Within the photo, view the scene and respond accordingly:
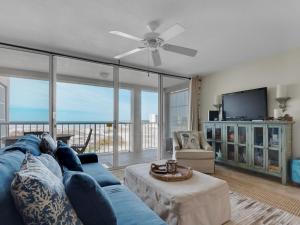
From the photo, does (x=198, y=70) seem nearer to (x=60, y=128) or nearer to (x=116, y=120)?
(x=116, y=120)

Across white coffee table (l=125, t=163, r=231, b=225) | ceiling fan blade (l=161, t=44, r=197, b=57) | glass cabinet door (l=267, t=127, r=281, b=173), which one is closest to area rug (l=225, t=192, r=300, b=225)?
white coffee table (l=125, t=163, r=231, b=225)

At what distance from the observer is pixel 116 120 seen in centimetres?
392

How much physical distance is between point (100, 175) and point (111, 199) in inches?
23.2

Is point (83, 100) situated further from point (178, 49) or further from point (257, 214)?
point (257, 214)

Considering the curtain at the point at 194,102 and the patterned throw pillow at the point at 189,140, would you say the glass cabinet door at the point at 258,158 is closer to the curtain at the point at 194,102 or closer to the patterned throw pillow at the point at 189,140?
the patterned throw pillow at the point at 189,140

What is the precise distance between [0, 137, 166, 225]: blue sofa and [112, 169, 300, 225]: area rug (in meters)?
1.12

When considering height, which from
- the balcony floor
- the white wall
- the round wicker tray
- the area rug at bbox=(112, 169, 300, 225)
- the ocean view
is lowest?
the area rug at bbox=(112, 169, 300, 225)

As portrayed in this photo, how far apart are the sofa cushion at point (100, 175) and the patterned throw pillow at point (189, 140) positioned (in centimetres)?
202

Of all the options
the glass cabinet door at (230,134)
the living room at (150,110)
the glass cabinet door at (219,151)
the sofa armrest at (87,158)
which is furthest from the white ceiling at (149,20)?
the glass cabinet door at (219,151)

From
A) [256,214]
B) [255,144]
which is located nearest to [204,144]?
[255,144]

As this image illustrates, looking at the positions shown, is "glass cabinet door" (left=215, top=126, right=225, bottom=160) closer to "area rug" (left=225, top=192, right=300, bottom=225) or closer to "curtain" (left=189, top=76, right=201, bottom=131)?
"curtain" (left=189, top=76, right=201, bottom=131)

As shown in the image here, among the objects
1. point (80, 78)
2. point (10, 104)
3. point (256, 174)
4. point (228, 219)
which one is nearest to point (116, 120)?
point (80, 78)

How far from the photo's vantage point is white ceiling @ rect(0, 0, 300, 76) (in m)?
Answer: 2.02

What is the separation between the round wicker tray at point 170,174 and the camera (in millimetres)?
1956
